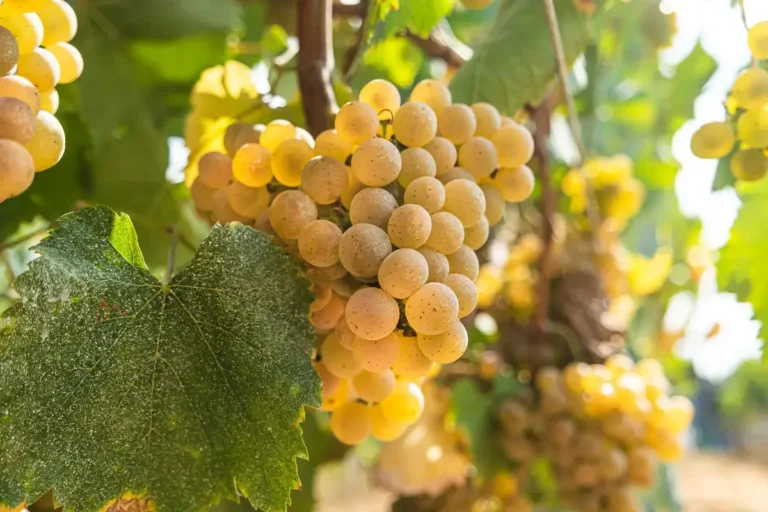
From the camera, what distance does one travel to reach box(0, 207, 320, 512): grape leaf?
0.29 m

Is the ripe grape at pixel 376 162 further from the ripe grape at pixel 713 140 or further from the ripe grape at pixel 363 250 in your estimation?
the ripe grape at pixel 713 140

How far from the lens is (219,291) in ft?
1.07

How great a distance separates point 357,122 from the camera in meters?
0.34

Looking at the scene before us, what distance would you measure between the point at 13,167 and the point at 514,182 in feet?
0.92

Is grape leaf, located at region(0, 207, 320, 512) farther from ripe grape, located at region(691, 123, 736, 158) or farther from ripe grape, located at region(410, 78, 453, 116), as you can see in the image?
ripe grape, located at region(691, 123, 736, 158)

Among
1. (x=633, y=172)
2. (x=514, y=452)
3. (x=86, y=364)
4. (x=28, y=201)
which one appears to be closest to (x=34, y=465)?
(x=86, y=364)

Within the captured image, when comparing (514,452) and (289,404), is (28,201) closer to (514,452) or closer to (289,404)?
(289,404)

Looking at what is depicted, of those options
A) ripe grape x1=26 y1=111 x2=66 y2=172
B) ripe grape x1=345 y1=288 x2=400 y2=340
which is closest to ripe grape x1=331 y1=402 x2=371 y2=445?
ripe grape x1=345 y1=288 x2=400 y2=340

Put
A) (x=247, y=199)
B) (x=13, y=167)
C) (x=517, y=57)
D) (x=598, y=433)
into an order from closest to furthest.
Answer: (x=13, y=167) → (x=247, y=199) → (x=517, y=57) → (x=598, y=433)

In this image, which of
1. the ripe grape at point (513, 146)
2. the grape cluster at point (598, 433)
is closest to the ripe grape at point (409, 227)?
the ripe grape at point (513, 146)

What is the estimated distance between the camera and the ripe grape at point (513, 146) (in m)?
0.39

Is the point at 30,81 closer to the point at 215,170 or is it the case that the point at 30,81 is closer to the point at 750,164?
the point at 215,170

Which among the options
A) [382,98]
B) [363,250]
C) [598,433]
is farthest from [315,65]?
[598,433]

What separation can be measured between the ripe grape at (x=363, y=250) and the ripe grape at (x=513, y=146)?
0.12 metres
